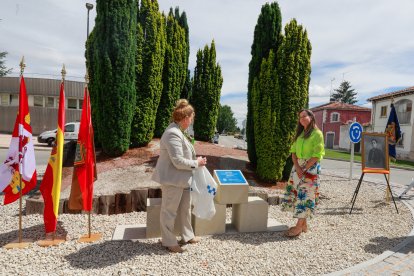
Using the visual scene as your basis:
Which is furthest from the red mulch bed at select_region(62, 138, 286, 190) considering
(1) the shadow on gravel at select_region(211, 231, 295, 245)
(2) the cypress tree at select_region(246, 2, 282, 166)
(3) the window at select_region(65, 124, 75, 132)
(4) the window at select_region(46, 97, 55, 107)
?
(4) the window at select_region(46, 97, 55, 107)

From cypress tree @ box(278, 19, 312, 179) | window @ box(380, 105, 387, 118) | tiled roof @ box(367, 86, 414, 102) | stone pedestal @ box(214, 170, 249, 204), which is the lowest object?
stone pedestal @ box(214, 170, 249, 204)

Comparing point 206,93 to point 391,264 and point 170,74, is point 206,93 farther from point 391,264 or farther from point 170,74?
point 391,264

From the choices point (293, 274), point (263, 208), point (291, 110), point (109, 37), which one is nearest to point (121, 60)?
point (109, 37)

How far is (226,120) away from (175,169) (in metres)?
79.8

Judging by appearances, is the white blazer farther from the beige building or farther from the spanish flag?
the beige building

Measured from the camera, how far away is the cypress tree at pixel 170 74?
10125 mm

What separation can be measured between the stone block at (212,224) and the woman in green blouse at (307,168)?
1.04 m

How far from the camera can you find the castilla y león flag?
12.1 ft

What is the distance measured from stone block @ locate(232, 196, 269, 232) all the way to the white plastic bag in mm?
912

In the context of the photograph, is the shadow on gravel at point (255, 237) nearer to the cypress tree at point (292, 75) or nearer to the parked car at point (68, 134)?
the cypress tree at point (292, 75)

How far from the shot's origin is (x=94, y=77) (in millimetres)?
8188

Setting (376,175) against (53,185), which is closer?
(53,185)

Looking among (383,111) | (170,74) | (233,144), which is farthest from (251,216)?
(383,111)

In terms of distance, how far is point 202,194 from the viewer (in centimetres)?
362
